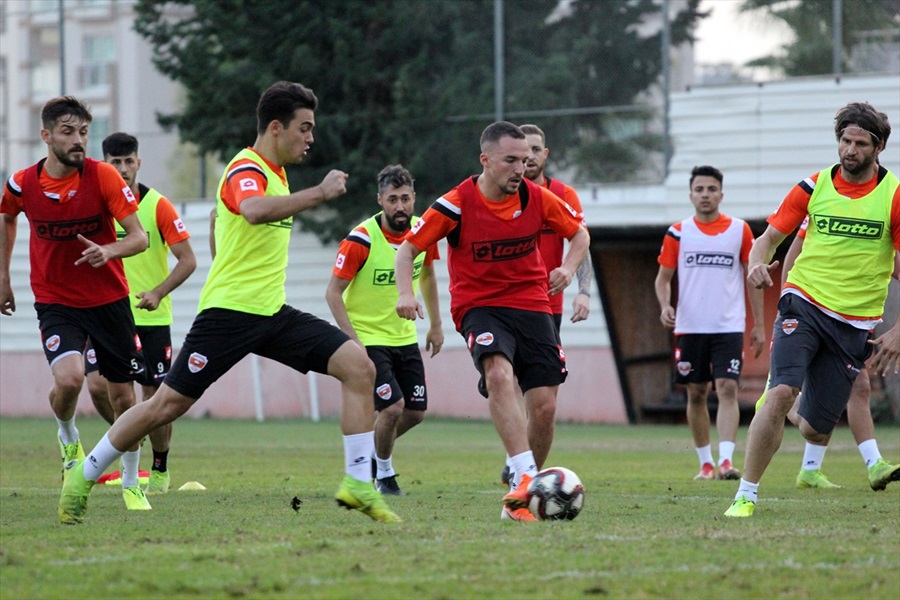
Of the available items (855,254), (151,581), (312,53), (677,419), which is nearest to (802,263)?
(855,254)

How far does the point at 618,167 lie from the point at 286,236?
586 inches

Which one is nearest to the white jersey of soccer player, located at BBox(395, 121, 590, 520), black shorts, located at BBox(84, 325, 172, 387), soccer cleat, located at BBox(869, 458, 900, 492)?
soccer cleat, located at BBox(869, 458, 900, 492)

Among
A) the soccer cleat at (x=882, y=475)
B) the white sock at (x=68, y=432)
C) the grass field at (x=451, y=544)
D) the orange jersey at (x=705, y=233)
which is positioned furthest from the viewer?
the orange jersey at (x=705, y=233)

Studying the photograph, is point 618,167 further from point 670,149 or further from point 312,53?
point 312,53

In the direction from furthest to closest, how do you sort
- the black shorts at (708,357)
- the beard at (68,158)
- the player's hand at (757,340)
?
the black shorts at (708,357) < the player's hand at (757,340) < the beard at (68,158)

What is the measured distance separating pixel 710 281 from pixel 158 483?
16.5ft

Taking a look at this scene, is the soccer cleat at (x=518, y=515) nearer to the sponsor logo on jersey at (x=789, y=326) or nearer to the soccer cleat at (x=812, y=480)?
the sponsor logo on jersey at (x=789, y=326)

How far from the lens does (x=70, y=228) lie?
8.68 metres

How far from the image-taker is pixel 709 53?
21.2m

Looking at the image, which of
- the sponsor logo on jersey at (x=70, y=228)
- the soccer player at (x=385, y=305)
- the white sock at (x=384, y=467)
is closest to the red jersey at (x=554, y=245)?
the soccer player at (x=385, y=305)

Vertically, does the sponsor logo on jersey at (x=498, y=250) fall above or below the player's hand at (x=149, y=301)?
above

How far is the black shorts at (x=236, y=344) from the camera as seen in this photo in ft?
24.0

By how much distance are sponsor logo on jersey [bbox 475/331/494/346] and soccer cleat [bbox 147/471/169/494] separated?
11.1 feet

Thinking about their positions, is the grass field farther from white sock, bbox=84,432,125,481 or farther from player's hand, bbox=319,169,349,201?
player's hand, bbox=319,169,349,201
